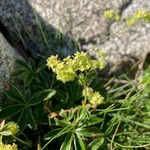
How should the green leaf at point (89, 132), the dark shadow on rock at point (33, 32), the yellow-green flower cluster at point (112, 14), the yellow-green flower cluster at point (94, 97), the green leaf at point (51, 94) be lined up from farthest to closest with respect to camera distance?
the dark shadow on rock at point (33, 32) → the yellow-green flower cluster at point (112, 14) → the green leaf at point (51, 94) → the green leaf at point (89, 132) → the yellow-green flower cluster at point (94, 97)

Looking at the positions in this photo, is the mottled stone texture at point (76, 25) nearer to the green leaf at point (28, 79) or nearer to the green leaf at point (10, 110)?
the green leaf at point (28, 79)

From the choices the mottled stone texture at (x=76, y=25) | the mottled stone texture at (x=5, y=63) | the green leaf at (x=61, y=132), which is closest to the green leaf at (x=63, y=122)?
the green leaf at (x=61, y=132)

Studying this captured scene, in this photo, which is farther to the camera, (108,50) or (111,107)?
(108,50)

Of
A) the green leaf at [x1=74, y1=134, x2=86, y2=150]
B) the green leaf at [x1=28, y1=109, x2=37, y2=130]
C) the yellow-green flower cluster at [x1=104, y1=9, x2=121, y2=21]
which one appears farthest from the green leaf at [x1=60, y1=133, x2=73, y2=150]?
the yellow-green flower cluster at [x1=104, y1=9, x2=121, y2=21]

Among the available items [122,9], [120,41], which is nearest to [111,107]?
[120,41]

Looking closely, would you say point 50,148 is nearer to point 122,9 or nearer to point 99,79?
point 99,79

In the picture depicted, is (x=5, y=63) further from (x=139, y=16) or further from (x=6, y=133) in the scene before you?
(x=139, y=16)

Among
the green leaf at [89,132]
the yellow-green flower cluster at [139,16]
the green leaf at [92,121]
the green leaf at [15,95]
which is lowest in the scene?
the green leaf at [89,132]

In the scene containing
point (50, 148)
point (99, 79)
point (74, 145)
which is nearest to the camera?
point (74, 145)
